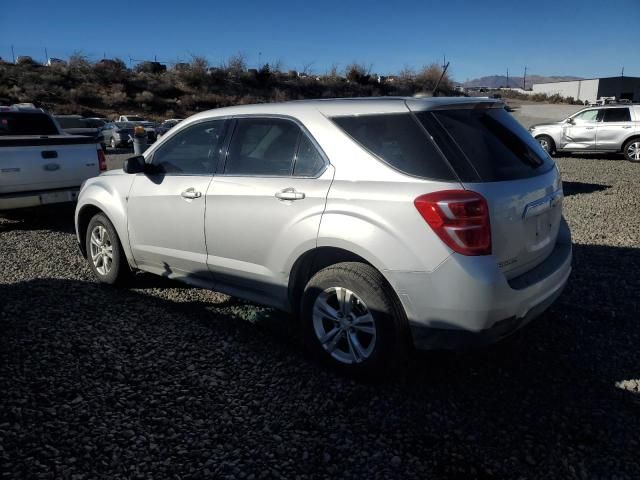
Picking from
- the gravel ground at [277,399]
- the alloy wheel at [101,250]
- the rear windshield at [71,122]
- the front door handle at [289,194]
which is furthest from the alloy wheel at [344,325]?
the rear windshield at [71,122]

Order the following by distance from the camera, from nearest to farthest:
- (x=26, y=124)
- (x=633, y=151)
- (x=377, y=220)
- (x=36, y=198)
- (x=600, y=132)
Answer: (x=377, y=220), (x=36, y=198), (x=26, y=124), (x=633, y=151), (x=600, y=132)

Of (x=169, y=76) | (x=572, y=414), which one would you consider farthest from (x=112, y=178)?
(x=169, y=76)

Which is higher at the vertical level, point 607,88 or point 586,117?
point 607,88

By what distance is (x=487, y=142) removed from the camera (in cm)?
315

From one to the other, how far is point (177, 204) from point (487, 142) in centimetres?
244

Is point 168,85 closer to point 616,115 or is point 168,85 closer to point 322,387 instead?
point 616,115

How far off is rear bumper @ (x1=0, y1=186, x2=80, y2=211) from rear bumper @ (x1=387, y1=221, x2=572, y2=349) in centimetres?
620

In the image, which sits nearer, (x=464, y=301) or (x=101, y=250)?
(x=464, y=301)

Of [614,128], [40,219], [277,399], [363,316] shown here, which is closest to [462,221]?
[363,316]

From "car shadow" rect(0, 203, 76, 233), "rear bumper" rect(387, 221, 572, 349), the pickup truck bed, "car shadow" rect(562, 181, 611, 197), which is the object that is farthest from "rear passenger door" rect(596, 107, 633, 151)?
"rear bumper" rect(387, 221, 572, 349)

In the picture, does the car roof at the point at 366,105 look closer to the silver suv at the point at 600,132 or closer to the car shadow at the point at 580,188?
the car shadow at the point at 580,188

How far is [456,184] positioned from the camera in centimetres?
282

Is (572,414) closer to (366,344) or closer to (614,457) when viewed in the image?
(614,457)

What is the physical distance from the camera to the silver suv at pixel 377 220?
9.25 ft
